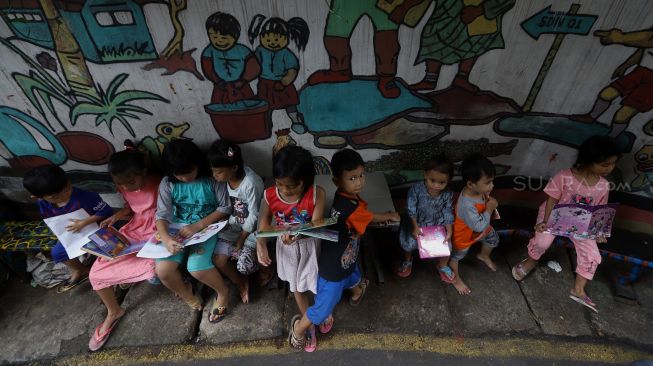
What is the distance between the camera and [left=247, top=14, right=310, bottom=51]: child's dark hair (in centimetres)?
215

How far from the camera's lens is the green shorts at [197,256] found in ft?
8.28

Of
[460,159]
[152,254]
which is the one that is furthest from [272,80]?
[460,159]

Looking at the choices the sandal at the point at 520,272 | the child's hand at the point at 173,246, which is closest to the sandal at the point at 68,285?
the child's hand at the point at 173,246

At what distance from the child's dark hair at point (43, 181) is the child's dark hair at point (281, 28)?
1.79 metres

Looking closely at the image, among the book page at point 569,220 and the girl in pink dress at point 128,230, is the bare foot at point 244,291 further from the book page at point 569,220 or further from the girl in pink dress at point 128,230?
the book page at point 569,220

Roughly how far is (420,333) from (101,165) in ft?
10.6

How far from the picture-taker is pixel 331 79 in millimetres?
2455

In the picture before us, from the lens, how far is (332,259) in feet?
7.25

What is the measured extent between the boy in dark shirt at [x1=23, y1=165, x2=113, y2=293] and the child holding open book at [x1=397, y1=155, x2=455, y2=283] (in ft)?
8.55

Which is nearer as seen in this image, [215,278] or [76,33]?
[76,33]

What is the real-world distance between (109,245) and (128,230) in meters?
0.21

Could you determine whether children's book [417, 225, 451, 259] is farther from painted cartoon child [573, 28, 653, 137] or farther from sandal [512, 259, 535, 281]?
painted cartoon child [573, 28, 653, 137]

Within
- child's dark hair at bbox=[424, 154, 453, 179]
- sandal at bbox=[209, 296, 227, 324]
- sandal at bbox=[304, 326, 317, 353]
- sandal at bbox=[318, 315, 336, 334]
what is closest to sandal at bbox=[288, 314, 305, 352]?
sandal at bbox=[304, 326, 317, 353]

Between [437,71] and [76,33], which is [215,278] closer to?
[76,33]
